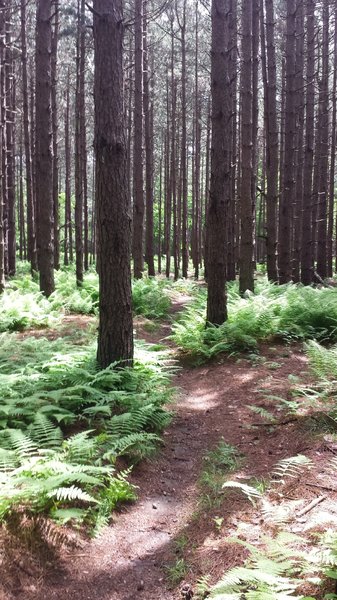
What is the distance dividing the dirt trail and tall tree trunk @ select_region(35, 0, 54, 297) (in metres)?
6.61

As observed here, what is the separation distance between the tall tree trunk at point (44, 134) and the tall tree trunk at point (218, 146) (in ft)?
15.8

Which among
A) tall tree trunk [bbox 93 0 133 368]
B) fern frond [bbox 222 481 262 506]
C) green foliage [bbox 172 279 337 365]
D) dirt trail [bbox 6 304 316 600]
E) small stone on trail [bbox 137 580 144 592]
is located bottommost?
small stone on trail [bbox 137 580 144 592]

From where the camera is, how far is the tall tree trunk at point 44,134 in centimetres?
1083

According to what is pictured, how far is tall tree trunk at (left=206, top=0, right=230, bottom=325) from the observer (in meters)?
7.84

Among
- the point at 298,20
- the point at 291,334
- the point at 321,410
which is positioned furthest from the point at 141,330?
the point at 298,20

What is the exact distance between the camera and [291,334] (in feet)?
26.9

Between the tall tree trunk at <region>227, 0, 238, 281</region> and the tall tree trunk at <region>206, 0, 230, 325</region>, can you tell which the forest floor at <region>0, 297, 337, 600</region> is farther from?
the tall tree trunk at <region>227, 0, 238, 281</region>

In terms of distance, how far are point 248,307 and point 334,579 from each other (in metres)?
6.36

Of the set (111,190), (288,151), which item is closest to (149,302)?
(288,151)

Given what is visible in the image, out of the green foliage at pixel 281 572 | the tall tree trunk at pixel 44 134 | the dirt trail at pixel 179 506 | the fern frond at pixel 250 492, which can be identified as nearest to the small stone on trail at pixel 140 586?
the dirt trail at pixel 179 506

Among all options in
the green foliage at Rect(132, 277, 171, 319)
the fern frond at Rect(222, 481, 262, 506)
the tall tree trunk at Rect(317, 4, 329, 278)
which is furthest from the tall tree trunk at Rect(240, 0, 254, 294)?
the fern frond at Rect(222, 481, 262, 506)

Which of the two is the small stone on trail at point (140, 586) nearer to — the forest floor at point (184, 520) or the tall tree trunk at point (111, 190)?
the forest floor at point (184, 520)

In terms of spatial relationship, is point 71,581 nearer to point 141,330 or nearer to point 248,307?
point 248,307

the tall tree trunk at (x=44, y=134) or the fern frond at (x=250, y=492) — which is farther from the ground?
the tall tree trunk at (x=44, y=134)
